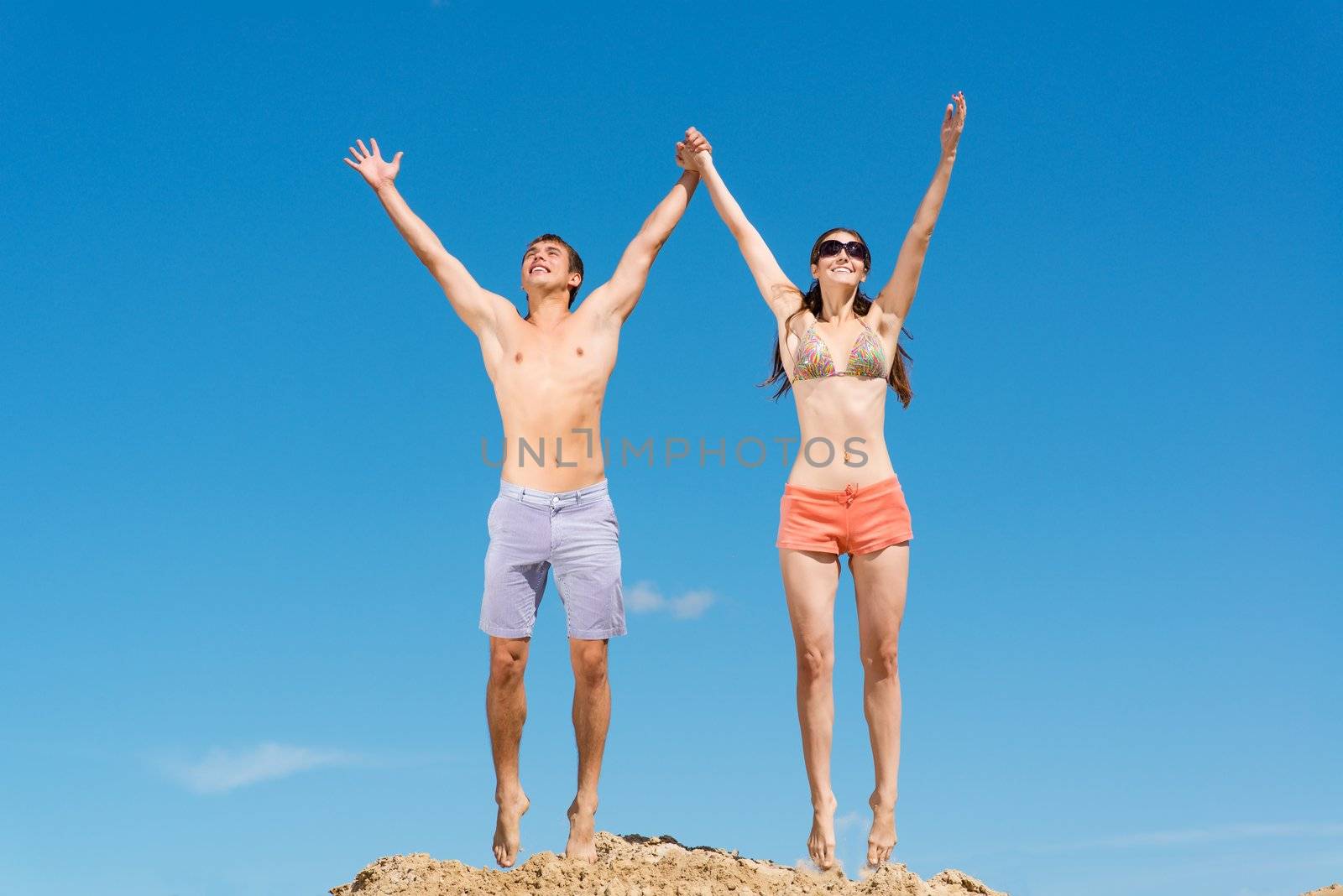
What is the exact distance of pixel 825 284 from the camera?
9734mm

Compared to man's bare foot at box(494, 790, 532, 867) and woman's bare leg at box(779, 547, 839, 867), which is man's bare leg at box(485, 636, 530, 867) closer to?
man's bare foot at box(494, 790, 532, 867)

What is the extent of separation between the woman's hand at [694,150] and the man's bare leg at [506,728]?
4093 mm

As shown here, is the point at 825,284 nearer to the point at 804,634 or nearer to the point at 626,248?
the point at 626,248

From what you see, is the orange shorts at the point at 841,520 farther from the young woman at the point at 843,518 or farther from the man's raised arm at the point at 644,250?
the man's raised arm at the point at 644,250

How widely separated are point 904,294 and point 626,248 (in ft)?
7.50

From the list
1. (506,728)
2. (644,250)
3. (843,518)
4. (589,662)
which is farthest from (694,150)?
(506,728)

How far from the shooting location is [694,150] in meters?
10.2

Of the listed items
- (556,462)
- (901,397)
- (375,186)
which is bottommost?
(556,462)

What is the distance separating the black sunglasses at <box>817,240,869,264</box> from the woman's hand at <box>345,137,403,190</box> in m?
3.69

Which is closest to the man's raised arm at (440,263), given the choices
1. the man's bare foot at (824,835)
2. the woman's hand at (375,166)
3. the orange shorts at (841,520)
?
the woman's hand at (375,166)

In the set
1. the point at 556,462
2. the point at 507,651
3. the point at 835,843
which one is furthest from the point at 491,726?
the point at 835,843

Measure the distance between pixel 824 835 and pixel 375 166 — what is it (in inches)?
257

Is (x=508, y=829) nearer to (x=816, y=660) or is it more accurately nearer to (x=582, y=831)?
(x=582, y=831)

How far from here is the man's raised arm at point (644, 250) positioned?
995 cm
